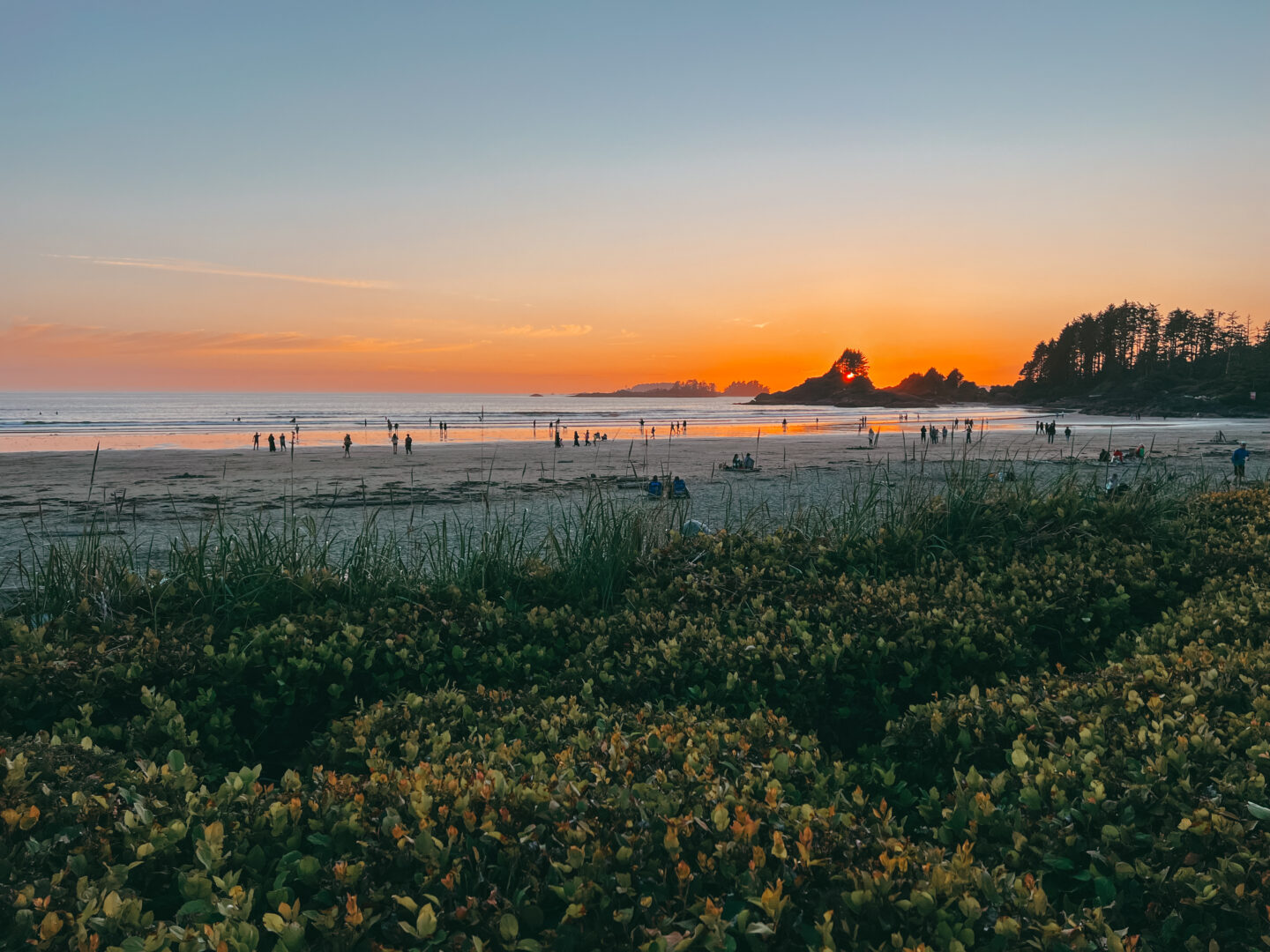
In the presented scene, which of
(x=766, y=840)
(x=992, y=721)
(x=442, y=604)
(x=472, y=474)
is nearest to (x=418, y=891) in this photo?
(x=766, y=840)

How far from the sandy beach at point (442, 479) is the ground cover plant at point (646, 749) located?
2712 millimetres

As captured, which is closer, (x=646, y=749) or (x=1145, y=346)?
(x=646, y=749)

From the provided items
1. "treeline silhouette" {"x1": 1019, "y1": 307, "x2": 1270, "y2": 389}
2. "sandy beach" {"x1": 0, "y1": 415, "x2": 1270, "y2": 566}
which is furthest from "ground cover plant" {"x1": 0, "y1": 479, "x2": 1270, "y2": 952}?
"treeline silhouette" {"x1": 1019, "y1": 307, "x2": 1270, "y2": 389}

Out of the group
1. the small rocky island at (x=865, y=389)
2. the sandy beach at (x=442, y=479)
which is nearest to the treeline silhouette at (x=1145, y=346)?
the small rocky island at (x=865, y=389)

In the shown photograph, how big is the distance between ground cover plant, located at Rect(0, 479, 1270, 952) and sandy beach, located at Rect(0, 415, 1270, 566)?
2712 millimetres

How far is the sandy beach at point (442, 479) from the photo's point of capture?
541 inches

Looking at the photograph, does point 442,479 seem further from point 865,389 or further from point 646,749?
point 865,389

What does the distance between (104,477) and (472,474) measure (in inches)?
476

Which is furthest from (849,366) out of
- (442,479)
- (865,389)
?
(442,479)

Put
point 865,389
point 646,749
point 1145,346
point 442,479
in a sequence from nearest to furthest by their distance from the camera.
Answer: point 646,749 < point 442,479 < point 1145,346 < point 865,389

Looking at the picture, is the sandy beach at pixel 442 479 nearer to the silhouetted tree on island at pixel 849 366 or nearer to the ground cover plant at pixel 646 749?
the ground cover plant at pixel 646 749

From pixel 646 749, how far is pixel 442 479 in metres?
22.8

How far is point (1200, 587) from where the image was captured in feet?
18.9

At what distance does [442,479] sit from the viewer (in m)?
24.8
